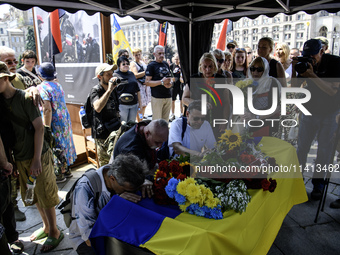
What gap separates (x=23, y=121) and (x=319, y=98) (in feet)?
10.5

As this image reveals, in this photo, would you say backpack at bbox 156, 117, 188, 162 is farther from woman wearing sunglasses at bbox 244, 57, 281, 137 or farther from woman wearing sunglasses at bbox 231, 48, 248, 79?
woman wearing sunglasses at bbox 231, 48, 248, 79

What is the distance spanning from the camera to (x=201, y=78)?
347 centimetres

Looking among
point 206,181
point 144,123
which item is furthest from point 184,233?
point 144,123

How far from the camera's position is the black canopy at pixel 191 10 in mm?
3348

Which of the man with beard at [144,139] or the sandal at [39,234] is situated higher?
the man with beard at [144,139]

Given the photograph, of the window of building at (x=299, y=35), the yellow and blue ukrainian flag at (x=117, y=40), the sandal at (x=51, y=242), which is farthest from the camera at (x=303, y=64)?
the window of building at (x=299, y=35)

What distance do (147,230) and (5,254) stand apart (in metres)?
0.99

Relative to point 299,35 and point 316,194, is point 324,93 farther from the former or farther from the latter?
point 299,35

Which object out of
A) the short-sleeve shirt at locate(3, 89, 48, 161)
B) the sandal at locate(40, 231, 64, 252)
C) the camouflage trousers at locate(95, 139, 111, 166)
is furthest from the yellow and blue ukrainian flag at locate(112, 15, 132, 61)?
the sandal at locate(40, 231, 64, 252)

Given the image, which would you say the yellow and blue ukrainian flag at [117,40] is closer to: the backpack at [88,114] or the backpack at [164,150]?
the backpack at [88,114]

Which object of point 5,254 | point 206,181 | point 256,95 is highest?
point 256,95

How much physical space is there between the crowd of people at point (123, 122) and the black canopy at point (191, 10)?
61 cm

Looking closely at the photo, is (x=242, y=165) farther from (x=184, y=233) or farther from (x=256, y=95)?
(x=256, y=95)

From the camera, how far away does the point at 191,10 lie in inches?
175
